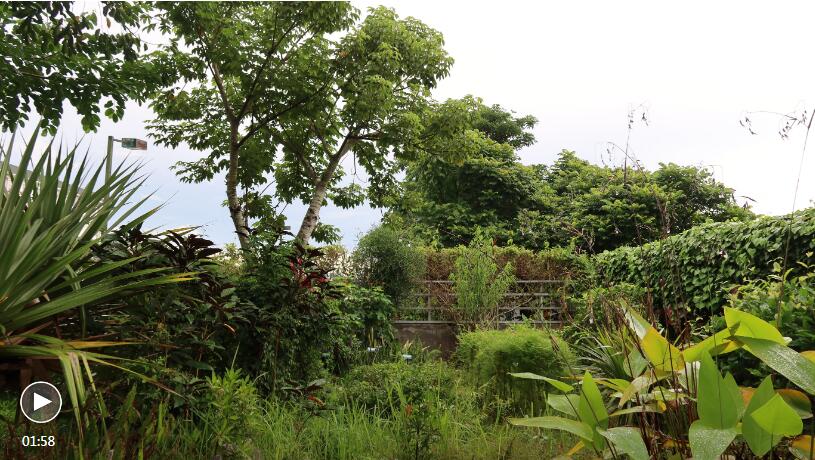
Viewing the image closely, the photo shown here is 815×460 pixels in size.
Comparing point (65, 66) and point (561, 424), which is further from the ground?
point (65, 66)

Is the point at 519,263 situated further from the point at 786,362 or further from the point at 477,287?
the point at 786,362

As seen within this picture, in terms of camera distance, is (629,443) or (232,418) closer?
(629,443)

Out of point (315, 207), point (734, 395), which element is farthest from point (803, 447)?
point (315, 207)

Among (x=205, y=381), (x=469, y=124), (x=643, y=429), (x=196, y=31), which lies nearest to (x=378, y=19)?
(x=469, y=124)

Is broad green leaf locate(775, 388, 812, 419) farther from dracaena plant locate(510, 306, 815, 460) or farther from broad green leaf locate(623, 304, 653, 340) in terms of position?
broad green leaf locate(623, 304, 653, 340)

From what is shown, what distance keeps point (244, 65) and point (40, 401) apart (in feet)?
27.1

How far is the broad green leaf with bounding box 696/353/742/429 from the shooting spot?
1368 mm

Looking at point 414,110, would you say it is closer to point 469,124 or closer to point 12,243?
point 469,124

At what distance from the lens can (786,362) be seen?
1.48m

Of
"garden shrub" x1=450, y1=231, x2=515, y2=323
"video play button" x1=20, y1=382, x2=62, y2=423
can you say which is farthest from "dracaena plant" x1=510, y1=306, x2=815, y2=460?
"garden shrub" x1=450, y1=231, x2=515, y2=323

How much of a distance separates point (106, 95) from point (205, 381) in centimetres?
489

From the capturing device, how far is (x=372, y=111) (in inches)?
384

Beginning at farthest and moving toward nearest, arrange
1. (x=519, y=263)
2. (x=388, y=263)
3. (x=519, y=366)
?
(x=519, y=263) → (x=388, y=263) → (x=519, y=366)
